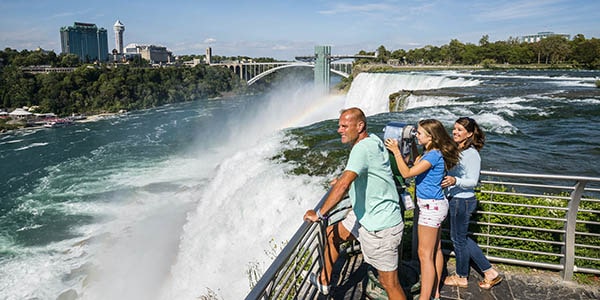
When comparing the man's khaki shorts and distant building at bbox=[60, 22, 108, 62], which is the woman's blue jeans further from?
distant building at bbox=[60, 22, 108, 62]

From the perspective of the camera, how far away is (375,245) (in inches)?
105

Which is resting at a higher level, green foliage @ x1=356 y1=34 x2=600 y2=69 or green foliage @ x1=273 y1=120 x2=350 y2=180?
green foliage @ x1=356 y1=34 x2=600 y2=69

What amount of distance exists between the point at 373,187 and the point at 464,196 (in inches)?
47.3

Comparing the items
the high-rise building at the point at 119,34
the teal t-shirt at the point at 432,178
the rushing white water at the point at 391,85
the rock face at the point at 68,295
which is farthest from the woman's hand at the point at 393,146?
the high-rise building at the point at 119,34

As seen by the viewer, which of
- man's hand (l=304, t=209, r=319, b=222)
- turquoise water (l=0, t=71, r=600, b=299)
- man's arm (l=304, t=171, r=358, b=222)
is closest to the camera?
man's arm (l=304, t=171, r=358, b=222)

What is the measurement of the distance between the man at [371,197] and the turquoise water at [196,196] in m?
4.29

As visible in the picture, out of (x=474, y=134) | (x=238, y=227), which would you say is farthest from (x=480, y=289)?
(x=238, y=227)

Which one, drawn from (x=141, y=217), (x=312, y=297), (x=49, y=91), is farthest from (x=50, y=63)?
(x=312, y=297)

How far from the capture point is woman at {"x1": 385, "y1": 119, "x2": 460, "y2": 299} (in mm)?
2828

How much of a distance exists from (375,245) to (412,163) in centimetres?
78

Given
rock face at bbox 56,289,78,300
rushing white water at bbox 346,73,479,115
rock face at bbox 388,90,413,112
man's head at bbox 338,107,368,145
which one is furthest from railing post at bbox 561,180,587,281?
rushing white water at bbox 346,73,479,115

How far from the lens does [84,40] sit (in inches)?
6885

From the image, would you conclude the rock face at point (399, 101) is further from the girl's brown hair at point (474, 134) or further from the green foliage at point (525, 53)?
the green foliage at point (525, 53)

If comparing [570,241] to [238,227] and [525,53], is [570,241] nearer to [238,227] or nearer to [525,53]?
[238,227]
